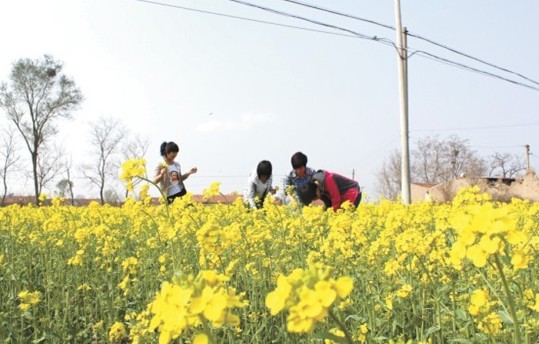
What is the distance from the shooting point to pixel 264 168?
756 cm

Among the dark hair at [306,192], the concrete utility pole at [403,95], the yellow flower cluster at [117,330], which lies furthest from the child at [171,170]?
the concrete utility pole at [403,95]

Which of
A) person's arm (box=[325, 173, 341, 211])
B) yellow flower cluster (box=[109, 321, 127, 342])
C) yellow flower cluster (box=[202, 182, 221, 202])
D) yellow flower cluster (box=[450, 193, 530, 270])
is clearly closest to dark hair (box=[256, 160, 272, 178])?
person's arm (box=[325, 173, 341, 211])

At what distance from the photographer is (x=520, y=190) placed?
80.6ft

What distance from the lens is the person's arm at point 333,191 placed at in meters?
7.48

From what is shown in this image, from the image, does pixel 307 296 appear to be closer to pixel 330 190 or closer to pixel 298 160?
pixel 298 160

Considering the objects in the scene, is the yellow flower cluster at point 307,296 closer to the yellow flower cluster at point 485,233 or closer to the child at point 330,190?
the yellow flower cluster at point 485,233

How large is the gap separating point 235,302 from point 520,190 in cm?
2621

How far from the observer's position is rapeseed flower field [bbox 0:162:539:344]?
1.01 m

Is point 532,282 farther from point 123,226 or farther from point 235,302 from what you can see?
point 123,226

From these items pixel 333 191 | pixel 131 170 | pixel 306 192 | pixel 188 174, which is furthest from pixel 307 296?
pixel 333 191

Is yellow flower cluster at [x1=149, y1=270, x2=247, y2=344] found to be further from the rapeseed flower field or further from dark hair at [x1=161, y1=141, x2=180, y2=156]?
dark hair at [x1=161, y1=141, x2=180, y2=156]

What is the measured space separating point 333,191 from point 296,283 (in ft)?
21.7

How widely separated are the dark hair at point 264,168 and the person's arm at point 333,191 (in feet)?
Answer: 2.70

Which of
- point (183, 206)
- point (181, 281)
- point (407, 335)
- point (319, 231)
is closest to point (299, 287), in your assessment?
point (181, 281)
